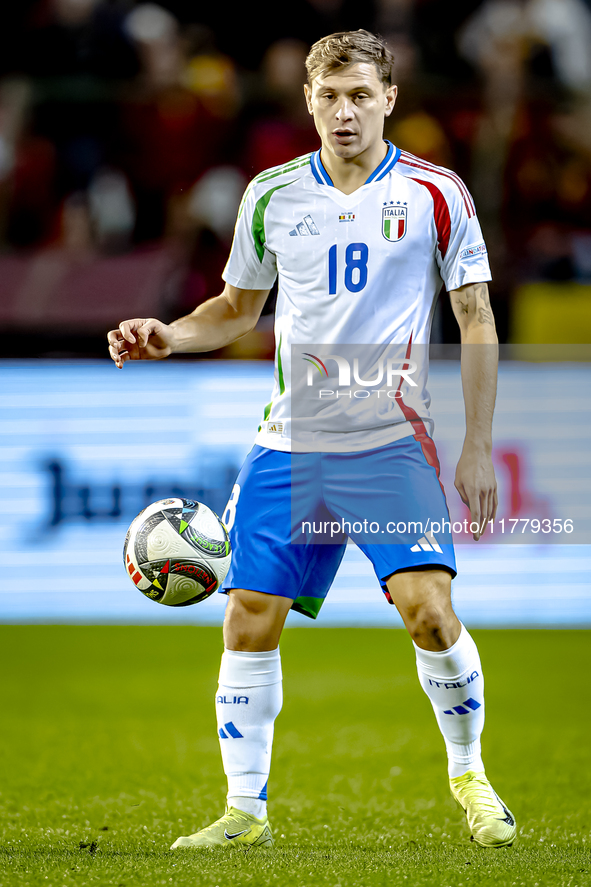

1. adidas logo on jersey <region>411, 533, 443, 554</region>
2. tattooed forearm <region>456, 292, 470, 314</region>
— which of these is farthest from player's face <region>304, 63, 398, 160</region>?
adidas logo on jersey <region>411, 533, 443, 554</region>

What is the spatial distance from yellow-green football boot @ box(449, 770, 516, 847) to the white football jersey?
0.95m

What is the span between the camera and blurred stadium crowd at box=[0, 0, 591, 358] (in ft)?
22.5

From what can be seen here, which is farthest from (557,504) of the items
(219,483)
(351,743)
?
(351,743)

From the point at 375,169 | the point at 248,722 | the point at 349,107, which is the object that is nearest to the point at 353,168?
the point at 375,169

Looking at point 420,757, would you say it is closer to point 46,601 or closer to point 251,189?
point 251,189

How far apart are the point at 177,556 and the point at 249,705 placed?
1.48ft

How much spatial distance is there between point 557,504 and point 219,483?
1.94 metres

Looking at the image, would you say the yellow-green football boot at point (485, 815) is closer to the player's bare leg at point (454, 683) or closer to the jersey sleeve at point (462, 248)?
the player's bare leg at point (454, 683)

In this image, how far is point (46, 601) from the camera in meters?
6.09

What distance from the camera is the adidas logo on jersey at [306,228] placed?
292 centimetres

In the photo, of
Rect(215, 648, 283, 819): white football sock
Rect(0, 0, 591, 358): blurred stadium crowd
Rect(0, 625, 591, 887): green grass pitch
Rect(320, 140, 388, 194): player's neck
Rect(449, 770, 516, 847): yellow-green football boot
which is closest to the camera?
Rect(0, 625, 591, 887): green grass pitch

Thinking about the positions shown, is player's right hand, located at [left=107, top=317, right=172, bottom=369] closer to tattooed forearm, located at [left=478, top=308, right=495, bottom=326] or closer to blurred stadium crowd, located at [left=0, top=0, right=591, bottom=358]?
tattooed forearm, located at [left=478, top=308, right=495, bottom=326]

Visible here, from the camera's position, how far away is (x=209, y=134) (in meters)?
7.61

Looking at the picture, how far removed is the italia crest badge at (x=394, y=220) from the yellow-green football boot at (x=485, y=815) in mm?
1485
